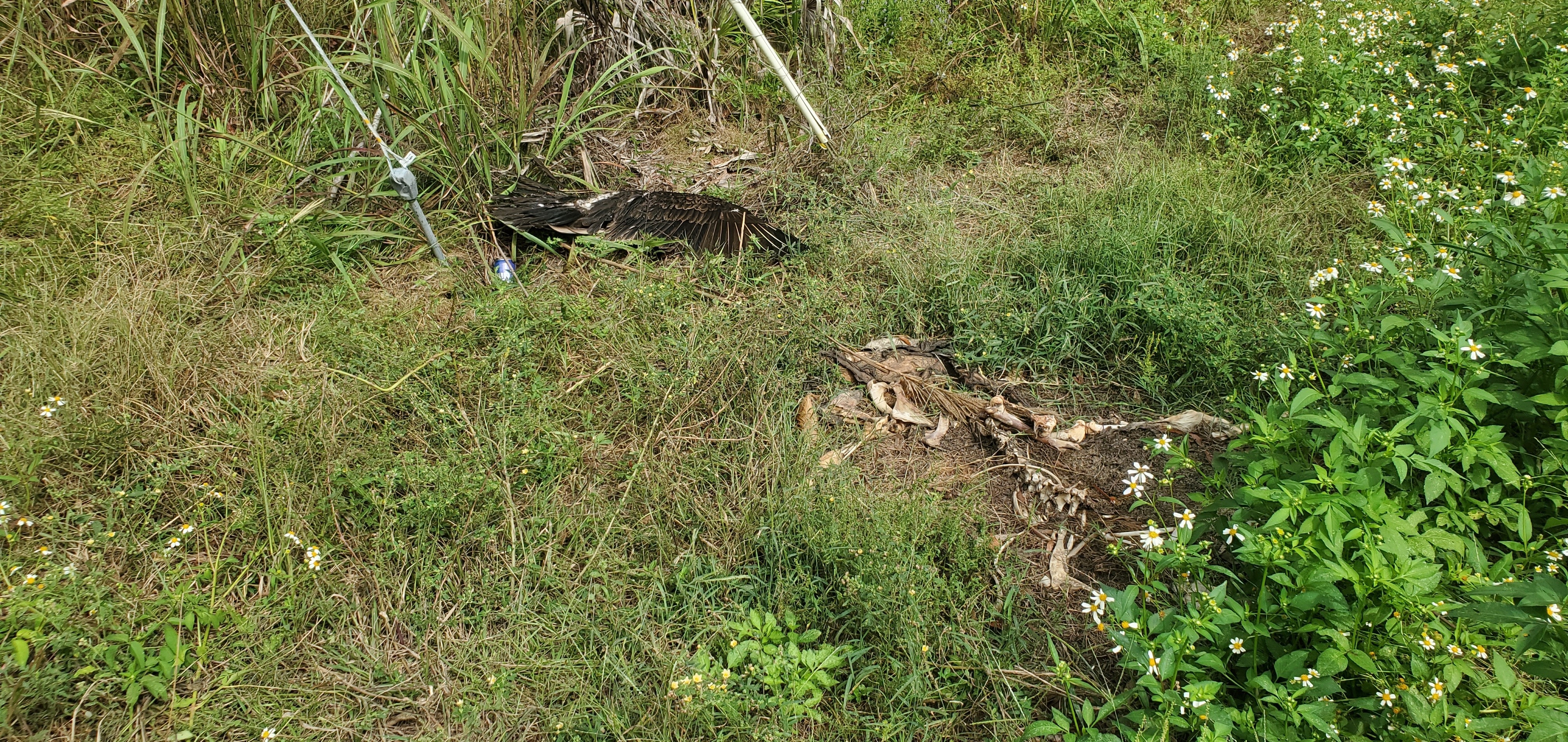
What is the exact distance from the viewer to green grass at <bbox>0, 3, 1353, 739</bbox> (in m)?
2.09

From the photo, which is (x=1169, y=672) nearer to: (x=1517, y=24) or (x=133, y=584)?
(x=133, y=584)

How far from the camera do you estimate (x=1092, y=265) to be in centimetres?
318

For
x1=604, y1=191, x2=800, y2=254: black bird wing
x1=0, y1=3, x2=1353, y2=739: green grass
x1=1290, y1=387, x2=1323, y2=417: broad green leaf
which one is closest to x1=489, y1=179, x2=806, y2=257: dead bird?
x1=604, y1=191, x2=800, y2=254: black bird wing

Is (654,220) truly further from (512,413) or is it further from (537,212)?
(512,413)

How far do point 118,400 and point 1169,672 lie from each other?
114 inches

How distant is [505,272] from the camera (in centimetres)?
331

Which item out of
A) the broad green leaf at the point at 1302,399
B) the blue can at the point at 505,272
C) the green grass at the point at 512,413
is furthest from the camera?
the blue can at the point at 505,272

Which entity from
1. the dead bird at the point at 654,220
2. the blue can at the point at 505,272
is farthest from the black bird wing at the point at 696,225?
the blue can at the point at 505,272

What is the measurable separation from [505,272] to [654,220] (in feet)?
2.03

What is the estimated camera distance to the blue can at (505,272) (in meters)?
3.29

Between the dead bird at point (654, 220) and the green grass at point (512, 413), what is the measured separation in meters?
0.12

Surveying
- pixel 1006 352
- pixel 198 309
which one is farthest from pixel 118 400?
pixel 1006 352

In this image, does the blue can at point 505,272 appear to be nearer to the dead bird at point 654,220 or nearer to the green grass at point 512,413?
the green grass at point 512,413

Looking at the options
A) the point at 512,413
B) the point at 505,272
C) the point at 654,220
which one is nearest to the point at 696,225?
the point at 654,220
